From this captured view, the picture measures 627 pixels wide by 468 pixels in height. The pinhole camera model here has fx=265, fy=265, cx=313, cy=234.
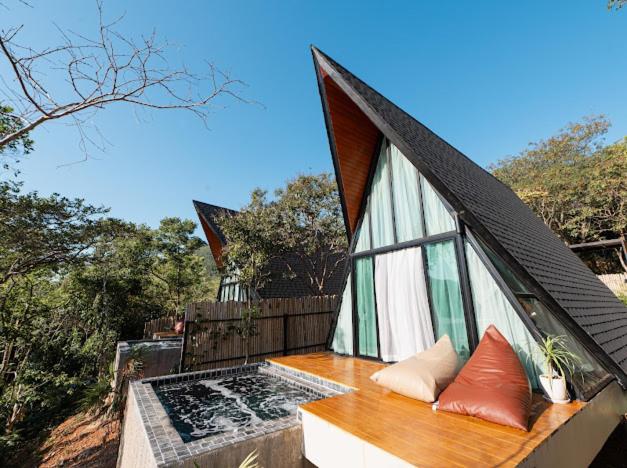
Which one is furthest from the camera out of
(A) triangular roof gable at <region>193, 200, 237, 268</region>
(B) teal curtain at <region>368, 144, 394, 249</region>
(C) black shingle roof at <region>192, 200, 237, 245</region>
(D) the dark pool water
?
(A) triangular roof gable at <region>193, 200, 237, 268</region>

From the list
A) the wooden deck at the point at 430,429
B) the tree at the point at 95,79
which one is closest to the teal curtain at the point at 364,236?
the wooden deck at the point at 430,429

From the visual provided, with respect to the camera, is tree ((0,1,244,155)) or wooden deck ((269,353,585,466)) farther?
tree ((0,1,244,155))

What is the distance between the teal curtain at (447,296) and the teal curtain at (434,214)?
10.2 inches

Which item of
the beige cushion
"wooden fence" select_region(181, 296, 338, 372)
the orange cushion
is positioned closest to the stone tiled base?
the beige cushion

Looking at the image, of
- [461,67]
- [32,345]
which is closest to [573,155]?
[461,67]

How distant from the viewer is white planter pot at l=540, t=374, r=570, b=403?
9.62 ft

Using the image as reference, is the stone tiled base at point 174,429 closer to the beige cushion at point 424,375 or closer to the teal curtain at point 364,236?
the beige cushion at point 424,375

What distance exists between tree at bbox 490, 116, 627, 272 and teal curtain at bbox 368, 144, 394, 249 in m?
19.5

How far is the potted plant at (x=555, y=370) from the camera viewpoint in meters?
2.94

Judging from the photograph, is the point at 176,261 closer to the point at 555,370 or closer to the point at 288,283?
the point at 288,283

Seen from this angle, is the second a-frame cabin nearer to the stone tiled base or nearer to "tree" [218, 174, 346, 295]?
the stone tiled base

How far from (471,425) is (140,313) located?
14.5 meters

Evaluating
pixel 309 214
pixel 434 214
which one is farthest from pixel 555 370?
pixel 309 214

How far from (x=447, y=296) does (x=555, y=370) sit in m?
1.49
